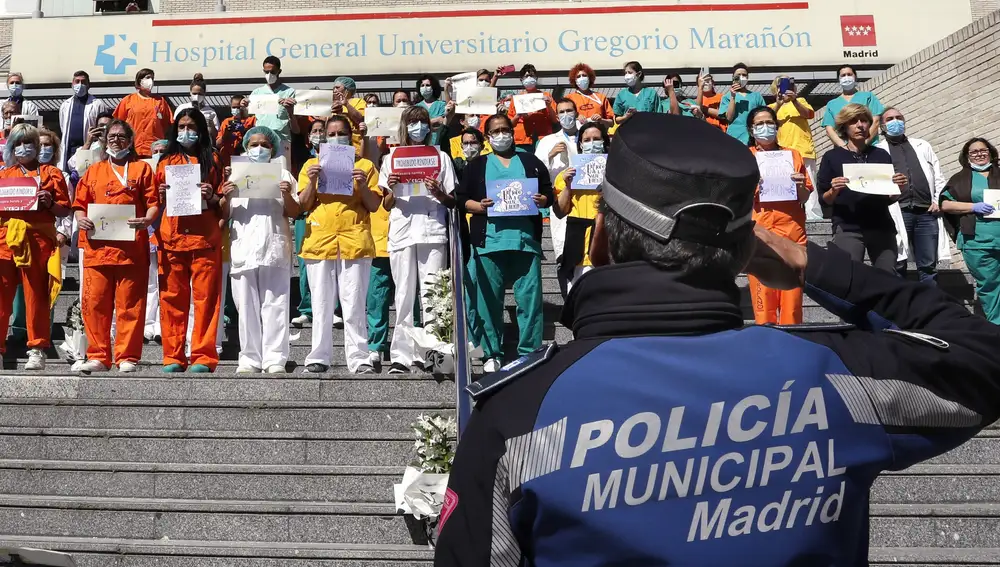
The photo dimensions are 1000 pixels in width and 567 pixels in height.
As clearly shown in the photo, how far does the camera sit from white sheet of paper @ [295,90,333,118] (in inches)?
385

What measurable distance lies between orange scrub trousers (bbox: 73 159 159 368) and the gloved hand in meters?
6.63

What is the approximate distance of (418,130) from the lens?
896cm

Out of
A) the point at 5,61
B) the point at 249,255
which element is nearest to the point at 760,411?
the point at 249,255

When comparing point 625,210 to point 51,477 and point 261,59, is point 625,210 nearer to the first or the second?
point 51,477

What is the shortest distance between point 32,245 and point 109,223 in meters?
1.07

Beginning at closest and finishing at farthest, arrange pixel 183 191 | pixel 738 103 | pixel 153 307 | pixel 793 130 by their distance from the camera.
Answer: pixel 183 191 → pixel 153 307 → pixel 793 130 → pixel 738 103

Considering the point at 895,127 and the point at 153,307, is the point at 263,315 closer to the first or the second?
the point at 153,307

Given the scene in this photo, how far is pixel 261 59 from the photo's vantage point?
1956cm

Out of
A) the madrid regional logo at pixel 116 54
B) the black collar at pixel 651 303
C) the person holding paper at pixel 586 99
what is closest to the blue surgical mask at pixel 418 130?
the person holding paper at pixel 586 99

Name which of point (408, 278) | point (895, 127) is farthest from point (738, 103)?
point (408, 278)

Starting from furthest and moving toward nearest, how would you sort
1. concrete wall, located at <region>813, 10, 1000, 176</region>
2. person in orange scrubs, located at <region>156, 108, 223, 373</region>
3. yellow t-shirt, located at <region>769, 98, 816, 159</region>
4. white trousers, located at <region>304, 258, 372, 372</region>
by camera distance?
concrete wall, located at <region>813, 10, 1000, 176</region>
yellow t-shirt, located at <region>769, 98, 816, 159</region>
person in orange scrubs, located at <region>156, 108, 223, 373</region>
white trousers, located at <region>304, 258, 372, 372</region>

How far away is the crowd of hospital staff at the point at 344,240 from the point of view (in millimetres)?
7965

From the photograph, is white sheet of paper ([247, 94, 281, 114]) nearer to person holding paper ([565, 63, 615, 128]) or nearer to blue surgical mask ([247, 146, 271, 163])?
blue surgical mask ([247, 146, 271, 163])

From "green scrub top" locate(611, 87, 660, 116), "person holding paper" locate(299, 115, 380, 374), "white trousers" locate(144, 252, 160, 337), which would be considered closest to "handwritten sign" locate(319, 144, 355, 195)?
"person holding paper" locate(299, 115, 380, 374)
